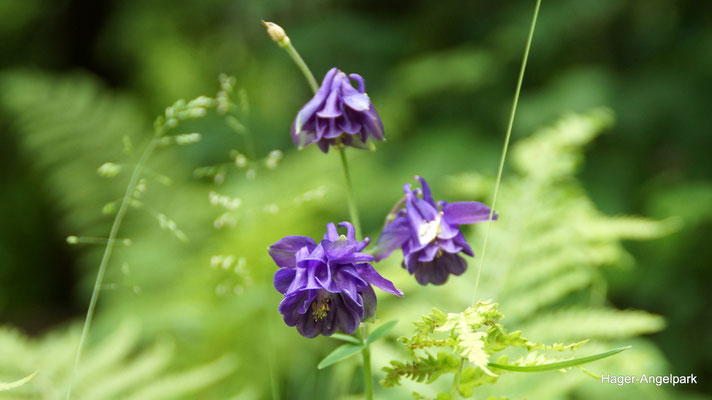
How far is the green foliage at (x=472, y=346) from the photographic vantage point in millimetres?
640

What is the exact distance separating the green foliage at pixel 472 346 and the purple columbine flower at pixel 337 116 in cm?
29

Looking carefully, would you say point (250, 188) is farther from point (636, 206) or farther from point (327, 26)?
point (636, 206)

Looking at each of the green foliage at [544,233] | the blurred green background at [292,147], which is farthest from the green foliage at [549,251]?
the blurred green background at [292,147]

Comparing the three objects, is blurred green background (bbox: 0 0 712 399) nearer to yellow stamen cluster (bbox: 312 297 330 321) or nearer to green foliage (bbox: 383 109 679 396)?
green foliage (bbox: 383 109 679 396)

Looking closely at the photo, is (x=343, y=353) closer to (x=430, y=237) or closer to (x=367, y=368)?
(x=367, y=368)

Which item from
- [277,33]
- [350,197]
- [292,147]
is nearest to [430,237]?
[350,197]

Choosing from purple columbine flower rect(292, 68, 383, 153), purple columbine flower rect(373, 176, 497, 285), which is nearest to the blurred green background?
purple columbine flower rect(373, 176, 497, 285)

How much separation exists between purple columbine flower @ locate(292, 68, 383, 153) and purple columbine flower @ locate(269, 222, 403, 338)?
159mm

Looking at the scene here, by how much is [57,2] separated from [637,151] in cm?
441

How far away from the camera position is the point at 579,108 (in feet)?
9.30

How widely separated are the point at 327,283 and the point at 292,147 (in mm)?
3410

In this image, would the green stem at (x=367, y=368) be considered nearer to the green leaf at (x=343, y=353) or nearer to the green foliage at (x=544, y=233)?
the green leaf at (x=343, y=353)

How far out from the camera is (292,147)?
4031 mm

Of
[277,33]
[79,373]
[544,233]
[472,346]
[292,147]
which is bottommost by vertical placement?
[472,346]
